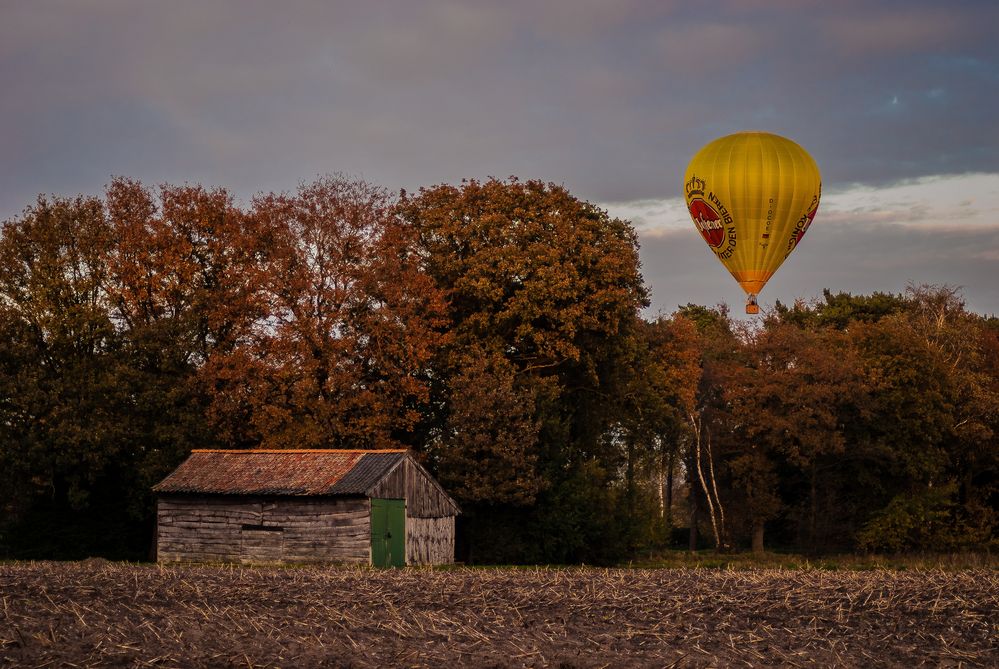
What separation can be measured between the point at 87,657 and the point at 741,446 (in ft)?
147

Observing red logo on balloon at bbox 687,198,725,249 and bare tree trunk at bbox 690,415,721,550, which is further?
bare tree trunk at bbox 690,415,721,550

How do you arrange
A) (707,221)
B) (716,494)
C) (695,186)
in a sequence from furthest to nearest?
(716,494) → (707,221) → (695,186)

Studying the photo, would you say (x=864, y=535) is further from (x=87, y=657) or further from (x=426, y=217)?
(x=87, y=657)

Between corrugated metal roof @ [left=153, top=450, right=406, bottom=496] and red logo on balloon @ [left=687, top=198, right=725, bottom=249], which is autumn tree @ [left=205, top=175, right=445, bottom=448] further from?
red logo on balloon @ [left=687, top=198, right=725, bottom=249]


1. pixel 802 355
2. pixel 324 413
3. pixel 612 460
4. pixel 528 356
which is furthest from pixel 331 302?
pixel 802 355

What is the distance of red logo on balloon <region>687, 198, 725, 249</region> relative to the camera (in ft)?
139

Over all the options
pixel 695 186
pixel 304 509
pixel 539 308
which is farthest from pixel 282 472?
pixel 695 186

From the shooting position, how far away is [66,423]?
41.1 m

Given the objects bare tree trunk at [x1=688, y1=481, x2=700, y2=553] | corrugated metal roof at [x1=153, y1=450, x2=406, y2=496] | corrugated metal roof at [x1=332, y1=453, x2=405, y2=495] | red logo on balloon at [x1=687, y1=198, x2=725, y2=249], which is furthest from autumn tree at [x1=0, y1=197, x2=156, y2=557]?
bare tree trunk at [x1=688, y1=481, x2=700, y2=553]

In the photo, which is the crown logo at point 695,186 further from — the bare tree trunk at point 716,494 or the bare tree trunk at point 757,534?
the bare tree trunk at point 716,494

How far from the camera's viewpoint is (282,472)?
3719 centimetres

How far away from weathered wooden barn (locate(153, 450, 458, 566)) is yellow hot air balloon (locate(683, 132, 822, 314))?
1397cm

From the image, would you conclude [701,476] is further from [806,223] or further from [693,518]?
[806,223]

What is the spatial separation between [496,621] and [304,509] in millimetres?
18921
